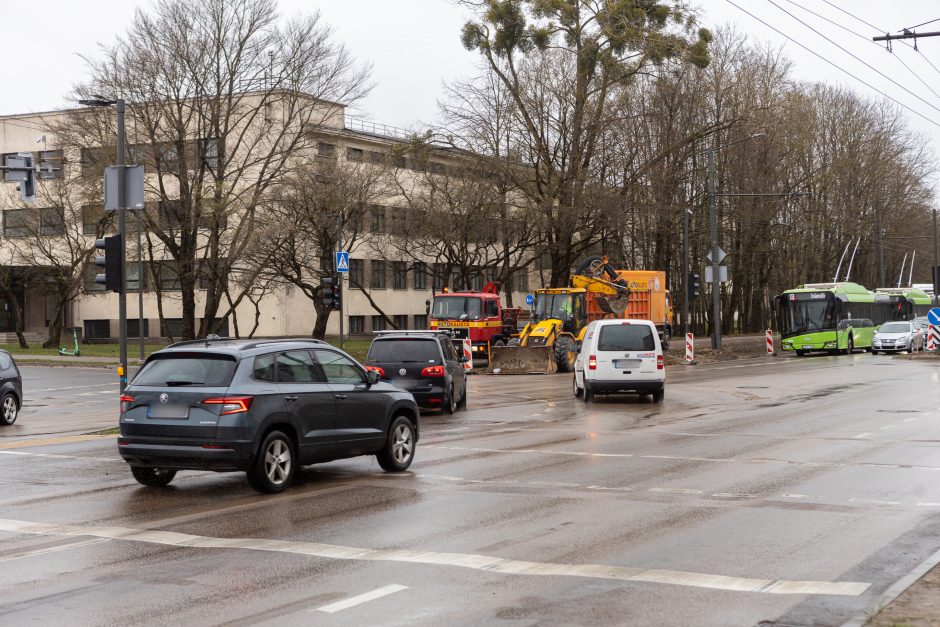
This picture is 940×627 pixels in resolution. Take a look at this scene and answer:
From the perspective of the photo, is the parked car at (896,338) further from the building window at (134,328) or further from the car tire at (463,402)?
the building window at (134,328)

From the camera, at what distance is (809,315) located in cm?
5006

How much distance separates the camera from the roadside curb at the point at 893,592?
20.8 feet

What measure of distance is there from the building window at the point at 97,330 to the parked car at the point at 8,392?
54.6 m

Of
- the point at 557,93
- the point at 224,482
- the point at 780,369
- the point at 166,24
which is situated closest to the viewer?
the point at 224,482

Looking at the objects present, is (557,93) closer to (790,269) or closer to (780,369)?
(780,369)

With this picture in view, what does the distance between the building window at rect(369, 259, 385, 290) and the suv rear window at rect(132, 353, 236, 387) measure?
59964 mm

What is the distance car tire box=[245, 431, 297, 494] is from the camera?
11547mm

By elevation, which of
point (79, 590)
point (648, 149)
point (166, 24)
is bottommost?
point (79, 590)

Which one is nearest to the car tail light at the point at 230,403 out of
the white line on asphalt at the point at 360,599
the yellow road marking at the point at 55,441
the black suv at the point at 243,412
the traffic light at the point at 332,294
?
the black suv at the point at 243,412

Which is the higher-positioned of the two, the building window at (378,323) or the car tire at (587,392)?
the building window at (378,323)

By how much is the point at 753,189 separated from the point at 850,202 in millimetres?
12813

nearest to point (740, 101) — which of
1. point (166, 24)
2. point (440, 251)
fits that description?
point (440, 251)

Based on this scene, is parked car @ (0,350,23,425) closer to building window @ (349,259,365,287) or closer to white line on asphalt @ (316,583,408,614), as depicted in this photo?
white line on asphalt @ (316,583,408,614)

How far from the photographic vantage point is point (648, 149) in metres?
55.4
